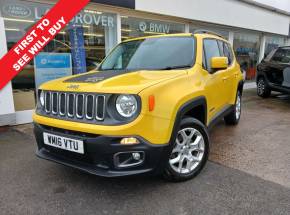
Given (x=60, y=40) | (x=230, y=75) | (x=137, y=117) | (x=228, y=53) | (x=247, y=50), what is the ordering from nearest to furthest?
(x=137, y=117)
(x=230, y=75)
(x=228, y=53)
(x=60, y=40)
(x=247, y=50)

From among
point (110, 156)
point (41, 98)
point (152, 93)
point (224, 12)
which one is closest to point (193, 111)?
point (152, 93)

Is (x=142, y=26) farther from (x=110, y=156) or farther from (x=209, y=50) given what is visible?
(x=110, y=156)

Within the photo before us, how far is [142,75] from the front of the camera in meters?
3.02

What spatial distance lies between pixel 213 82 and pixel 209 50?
22.0 inches

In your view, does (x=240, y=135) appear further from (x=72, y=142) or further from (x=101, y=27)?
(x=101, y=27)

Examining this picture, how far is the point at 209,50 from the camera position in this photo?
4.04 meters

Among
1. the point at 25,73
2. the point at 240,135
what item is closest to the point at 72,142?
the point at 240,135

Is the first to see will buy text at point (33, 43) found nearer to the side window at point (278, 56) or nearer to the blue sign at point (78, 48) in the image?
the blue sign at point (78, 48)

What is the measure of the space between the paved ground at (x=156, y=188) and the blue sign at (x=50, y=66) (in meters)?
2.20

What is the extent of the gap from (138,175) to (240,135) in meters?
3.06

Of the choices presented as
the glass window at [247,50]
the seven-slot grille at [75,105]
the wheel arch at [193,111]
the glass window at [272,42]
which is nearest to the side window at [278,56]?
the glass window at [247,50]

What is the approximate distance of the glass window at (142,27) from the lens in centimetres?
752

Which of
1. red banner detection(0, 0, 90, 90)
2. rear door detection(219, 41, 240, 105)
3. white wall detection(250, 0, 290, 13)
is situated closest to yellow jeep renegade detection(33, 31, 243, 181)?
rear door detection(219, 41, 240, 105)

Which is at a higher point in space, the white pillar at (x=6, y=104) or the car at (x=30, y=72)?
the car at (x=30, y=72)
